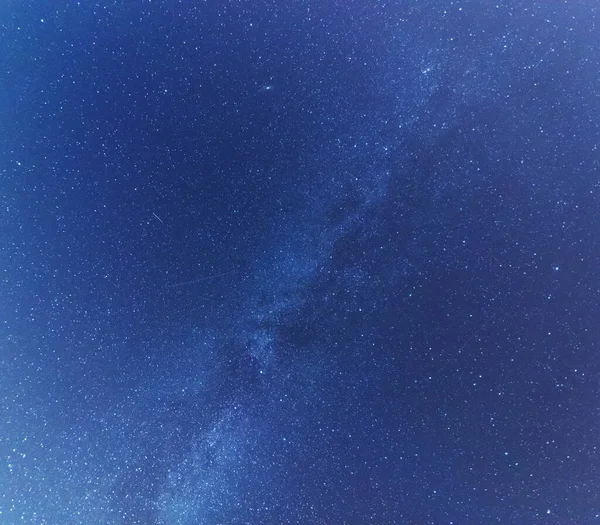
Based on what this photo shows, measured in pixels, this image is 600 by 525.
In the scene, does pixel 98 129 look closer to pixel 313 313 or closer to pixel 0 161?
pixel 0 161

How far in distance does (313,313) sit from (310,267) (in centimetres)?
12

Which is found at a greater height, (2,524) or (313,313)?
(2,524)

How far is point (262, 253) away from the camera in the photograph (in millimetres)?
1066

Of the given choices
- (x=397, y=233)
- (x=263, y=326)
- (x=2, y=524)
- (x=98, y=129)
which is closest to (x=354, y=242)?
(x=397, y=233)

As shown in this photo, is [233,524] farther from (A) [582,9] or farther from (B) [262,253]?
(A) [582,9]

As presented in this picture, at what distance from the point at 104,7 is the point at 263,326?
907 mm

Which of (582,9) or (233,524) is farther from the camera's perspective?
(233,524)

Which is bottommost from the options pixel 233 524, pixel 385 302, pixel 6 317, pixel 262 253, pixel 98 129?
pixel 233 524

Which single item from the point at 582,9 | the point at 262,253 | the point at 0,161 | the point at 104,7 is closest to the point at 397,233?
the point at 262,253

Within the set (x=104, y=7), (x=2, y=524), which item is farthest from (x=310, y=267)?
(x=2, y=524)

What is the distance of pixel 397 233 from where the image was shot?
104 cm

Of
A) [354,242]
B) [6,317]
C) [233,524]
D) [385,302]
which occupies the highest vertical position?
[6,317]

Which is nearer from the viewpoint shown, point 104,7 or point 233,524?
point 104,7

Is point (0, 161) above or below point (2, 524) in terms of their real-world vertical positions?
above
